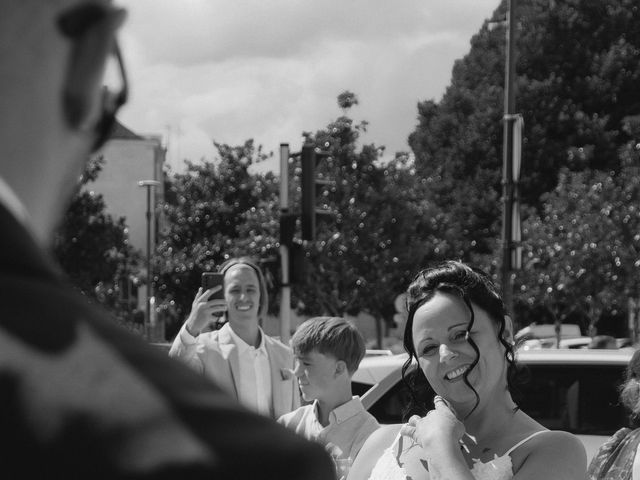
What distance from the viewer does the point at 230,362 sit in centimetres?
595

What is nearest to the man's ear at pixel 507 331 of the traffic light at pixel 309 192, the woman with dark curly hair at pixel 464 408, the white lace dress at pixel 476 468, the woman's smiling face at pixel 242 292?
the woman with dark curly hair at pixel 464 408

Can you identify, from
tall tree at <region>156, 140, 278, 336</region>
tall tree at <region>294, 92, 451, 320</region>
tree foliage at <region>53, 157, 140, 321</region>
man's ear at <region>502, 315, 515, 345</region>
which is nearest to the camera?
man's ear at <region>502, 315, 515, 345</region>

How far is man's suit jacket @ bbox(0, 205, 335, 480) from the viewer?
629mm

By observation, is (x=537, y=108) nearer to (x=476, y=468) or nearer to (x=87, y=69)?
(x=476, y=468)

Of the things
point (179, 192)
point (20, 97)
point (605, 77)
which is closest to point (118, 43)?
point (20, 97)

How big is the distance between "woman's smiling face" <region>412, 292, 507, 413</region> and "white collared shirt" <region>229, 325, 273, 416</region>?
2.97 meters

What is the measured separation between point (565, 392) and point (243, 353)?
2530 mm

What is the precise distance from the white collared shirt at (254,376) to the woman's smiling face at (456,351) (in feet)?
9.75

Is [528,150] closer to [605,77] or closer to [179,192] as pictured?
[605,77]

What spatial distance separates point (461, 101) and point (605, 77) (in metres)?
5.35

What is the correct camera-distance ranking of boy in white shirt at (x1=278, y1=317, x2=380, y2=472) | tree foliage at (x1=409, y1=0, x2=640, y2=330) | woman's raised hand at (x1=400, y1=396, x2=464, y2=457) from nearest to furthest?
woman's raised hand at (x1=400, y1=396, x2=464, y2=457) < boy in white shirt at (x1=278, y1=317, x2=380, y2=472) < tree foliage at (x1=409, y1=0, x2=640, y2=330)

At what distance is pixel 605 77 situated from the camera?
42.5 meters

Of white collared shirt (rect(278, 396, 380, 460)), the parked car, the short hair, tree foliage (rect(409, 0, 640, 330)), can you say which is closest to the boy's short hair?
white collared shirt (rect(278, 396, 380, 460))

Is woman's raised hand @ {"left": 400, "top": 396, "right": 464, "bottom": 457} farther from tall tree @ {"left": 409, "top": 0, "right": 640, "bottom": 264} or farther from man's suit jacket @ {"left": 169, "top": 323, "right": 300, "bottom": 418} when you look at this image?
tall tree @ {"left": 409, "top": 0, "right": 640, "bottom": 264}
